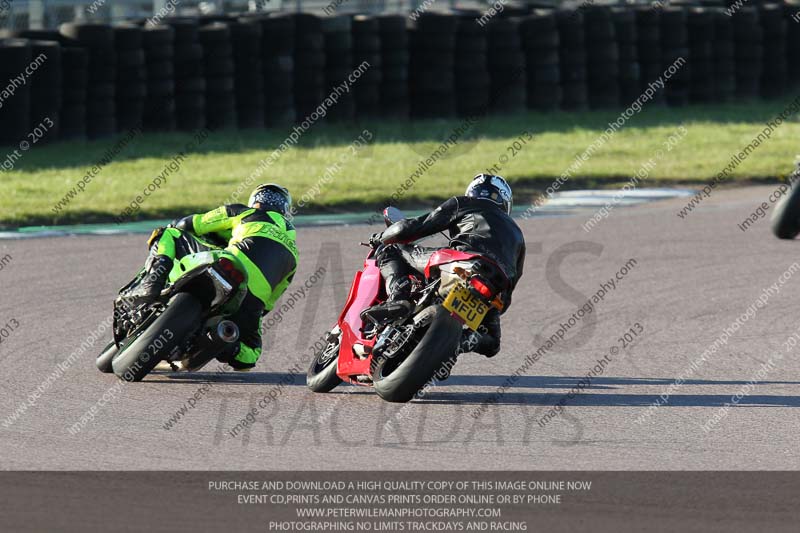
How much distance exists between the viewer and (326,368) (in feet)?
25.9

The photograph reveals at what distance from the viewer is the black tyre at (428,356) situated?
7098 mm

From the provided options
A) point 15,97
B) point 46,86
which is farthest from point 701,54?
point 15,97

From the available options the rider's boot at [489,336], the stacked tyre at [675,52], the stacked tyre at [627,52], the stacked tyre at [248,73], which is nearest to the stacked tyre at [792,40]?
the stacked tyre at [675,52]

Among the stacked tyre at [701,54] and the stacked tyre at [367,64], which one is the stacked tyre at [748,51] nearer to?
the stacked tyre at [701,54]

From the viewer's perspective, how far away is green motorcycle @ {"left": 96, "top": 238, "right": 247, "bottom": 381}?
7.54m

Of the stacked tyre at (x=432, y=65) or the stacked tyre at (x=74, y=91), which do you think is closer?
the stacked tyre at (x=74, y=91)

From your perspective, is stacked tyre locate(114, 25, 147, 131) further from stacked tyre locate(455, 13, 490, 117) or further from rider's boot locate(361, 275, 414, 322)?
rider's boot locate(361, 275, 414, 322)

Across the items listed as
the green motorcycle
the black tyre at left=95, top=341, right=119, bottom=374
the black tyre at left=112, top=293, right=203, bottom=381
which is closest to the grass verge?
the black tyre at left=95, top=341, right=119, bottom=374

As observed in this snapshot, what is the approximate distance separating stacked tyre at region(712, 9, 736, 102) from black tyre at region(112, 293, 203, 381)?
53.0ft

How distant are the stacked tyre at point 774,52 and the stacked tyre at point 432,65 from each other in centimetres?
556

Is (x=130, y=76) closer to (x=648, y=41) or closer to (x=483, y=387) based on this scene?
(x=648, y=41)
